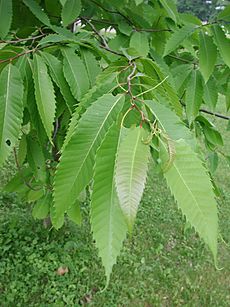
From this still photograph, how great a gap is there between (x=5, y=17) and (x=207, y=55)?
68 centimetres

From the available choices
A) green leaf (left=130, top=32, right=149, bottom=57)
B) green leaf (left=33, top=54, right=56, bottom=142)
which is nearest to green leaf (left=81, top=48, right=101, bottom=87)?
green leaf (left=33, top=54, right=56, bottom=142)

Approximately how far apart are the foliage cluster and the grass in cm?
123

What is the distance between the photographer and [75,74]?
3.25 feet

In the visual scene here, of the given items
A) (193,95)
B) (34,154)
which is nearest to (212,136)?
(193,95)

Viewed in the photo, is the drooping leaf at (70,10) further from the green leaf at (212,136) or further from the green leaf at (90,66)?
the green leaf at (212,136)

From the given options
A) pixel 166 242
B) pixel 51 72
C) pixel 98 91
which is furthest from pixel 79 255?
pixel 98 91

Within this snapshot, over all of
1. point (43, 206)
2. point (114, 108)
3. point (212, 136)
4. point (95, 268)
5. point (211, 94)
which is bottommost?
point (95, 268)

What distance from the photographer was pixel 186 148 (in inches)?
22.5

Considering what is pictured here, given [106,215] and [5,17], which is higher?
[5,17]

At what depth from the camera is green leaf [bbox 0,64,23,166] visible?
83cm

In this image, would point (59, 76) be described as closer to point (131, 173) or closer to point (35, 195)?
point (131, 173)

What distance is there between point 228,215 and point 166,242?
1.14 meters

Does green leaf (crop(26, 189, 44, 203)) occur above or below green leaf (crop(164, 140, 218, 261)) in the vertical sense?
below

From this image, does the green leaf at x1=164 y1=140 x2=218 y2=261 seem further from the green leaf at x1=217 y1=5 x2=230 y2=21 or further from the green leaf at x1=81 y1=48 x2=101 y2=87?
the green leaf at x1=217 y1=5 x2=230 y2=21
